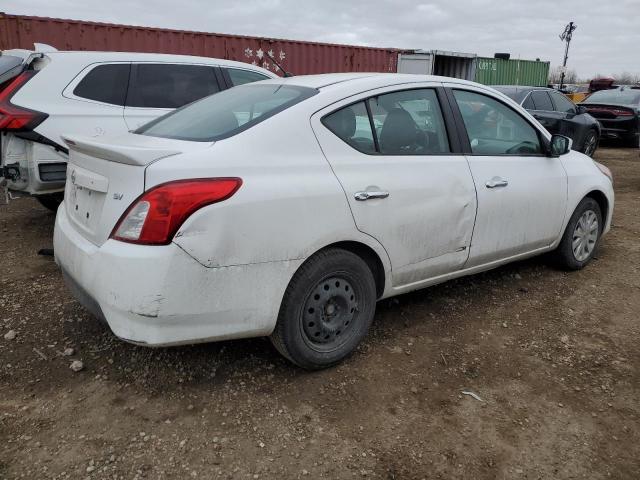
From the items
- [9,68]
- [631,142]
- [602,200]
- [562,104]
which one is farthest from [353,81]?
[631,142]

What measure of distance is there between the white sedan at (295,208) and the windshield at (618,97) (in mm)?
12232

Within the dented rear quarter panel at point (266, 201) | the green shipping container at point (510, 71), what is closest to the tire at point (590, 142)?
the green shipping container at point (510, 71)

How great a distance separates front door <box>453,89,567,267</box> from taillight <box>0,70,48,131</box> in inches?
138

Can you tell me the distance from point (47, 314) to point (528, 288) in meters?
3.46

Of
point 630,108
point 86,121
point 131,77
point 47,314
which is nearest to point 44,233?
point 86,121

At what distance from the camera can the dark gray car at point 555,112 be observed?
1016cm

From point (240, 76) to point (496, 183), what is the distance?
11.9 feet

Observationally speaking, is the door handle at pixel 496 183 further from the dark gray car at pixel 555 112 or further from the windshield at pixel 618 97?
the windshield at pixel 618 97

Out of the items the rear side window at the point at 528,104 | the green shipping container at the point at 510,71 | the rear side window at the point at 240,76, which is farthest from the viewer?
the green shipping container at the point at 510,71

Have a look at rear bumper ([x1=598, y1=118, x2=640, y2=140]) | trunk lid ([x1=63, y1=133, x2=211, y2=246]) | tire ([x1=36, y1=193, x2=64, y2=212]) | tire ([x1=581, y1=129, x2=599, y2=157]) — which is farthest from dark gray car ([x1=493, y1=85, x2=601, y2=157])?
trunk lid ([x1=63, y1=133, x2=211, y2=246])

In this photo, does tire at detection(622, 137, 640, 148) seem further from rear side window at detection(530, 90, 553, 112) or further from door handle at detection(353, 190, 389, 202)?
door handle at detection(353, 190, 389, 202)

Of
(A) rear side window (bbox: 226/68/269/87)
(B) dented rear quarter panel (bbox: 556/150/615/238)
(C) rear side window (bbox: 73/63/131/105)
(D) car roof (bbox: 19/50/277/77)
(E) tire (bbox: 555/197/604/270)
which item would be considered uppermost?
(D) car roof (bbox: 19/50/277/77)

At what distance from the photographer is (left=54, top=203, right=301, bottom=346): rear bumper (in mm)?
2248

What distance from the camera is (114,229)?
2.37 metres
